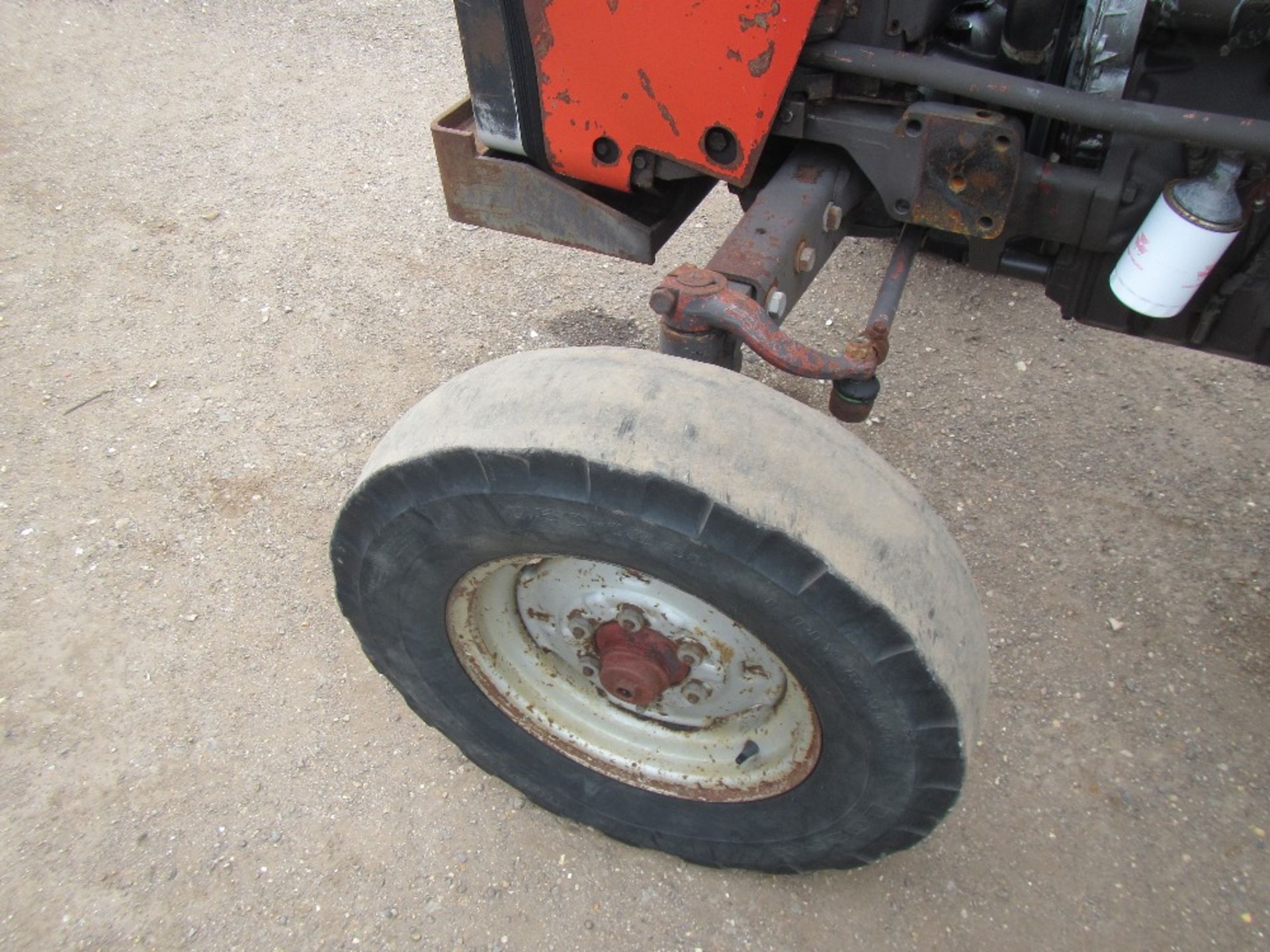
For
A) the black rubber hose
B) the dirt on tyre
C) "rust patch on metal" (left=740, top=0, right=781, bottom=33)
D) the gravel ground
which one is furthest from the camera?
the gravel ground

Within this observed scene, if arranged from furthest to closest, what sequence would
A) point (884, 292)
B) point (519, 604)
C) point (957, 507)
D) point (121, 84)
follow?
point (121, 84) → point (957, 507) → point (884, 292) → point (519, 604)

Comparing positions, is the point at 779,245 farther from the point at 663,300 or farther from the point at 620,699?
the point at 620,699

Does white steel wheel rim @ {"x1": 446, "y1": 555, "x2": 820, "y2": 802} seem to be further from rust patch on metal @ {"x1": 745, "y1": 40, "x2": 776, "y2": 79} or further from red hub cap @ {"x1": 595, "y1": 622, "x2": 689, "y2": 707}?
rust patch on metal @ {"x1": 745, "y1": 40, "x2": 776, "y2": 79}

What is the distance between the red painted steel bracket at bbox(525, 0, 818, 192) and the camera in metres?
1.78

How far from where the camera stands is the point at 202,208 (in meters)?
4.00

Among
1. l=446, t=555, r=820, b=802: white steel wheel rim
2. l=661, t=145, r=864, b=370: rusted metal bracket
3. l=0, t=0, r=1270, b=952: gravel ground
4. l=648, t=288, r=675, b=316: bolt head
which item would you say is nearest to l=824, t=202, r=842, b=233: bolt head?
l=661, t=145, r=864, b=370: rusted metal bracket

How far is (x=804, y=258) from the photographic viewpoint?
1966 mm

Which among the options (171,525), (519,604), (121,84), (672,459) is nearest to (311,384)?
(171,525)

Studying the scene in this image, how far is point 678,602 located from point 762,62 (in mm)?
1020

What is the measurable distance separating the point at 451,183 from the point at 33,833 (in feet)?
5.90

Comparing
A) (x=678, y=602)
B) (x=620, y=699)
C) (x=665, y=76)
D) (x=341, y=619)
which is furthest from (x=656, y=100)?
(x=341, y=619)

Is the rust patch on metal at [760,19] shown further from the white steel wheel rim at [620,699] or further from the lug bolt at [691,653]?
the lug bolt at [691,653]

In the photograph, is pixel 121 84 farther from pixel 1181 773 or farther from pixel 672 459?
pixel 1181 773

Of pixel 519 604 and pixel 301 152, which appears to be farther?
pixel 301 152
